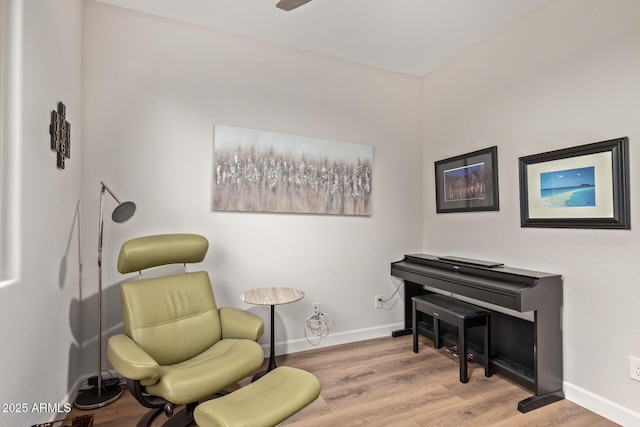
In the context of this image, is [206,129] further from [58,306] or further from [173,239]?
[58,306]

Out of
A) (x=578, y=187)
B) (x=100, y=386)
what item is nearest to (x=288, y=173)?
(x=100, y=386)

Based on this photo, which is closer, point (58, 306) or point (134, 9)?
point (58, 306)

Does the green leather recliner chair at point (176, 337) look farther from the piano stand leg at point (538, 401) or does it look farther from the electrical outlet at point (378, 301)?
the piano stand leg at point (538, 401)

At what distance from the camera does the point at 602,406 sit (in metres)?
2.07

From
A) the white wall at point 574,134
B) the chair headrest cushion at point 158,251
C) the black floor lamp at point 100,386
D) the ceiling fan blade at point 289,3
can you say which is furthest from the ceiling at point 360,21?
the chair headrest cushion at point 158,251

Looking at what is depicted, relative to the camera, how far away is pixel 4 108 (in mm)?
1413

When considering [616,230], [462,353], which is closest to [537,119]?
[616,230]

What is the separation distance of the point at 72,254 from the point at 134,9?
196cm

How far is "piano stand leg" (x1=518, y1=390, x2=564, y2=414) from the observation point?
2.10 metres

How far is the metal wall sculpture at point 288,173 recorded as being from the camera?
2.80 m

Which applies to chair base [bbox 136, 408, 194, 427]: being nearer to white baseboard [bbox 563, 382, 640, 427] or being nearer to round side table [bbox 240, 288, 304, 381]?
round side table [bbox 240, 288, 304, 381]

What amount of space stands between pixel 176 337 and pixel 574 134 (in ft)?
10.2

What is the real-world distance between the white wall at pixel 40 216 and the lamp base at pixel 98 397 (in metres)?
0.14

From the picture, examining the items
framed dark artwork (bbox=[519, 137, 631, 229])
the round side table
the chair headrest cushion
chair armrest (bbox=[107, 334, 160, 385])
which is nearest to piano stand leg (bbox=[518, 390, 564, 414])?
framed dark artwork (bbox=[519, 137, 631, 229])
